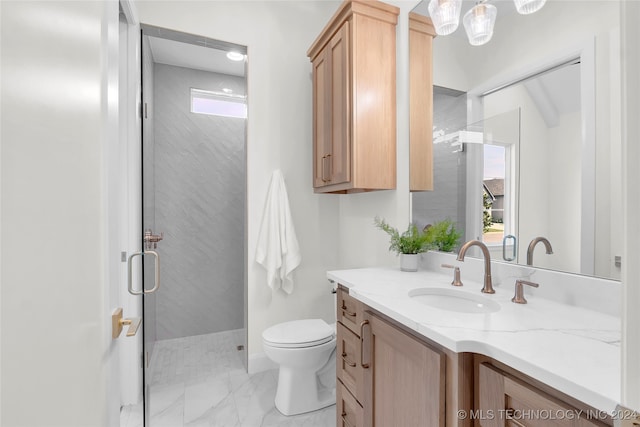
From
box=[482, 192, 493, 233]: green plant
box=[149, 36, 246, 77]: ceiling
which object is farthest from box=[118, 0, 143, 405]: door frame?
box=[482, 192, 493, 233]: green plant

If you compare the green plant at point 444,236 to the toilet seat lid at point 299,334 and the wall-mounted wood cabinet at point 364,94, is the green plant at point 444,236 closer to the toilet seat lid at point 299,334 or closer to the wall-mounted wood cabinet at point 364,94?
the wall-mounted wood cabinet at point 364,94

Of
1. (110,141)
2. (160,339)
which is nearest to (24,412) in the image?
(110,141)

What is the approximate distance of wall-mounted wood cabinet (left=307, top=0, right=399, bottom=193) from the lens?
69.1 inches

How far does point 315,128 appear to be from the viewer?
7.47 ft

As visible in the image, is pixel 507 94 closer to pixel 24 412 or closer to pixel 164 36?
pixel 24 412

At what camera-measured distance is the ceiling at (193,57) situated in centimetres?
241

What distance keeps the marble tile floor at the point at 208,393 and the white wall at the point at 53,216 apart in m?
1.22

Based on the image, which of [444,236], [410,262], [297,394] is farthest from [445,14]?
[297,394]

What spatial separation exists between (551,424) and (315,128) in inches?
79.7

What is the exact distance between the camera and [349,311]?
1.41 meters

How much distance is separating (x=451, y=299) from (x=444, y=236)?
0.42 m

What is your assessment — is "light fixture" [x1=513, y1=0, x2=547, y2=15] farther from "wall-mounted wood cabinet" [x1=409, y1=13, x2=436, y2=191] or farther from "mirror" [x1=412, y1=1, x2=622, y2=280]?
"wall-mounted wood cabinet" [x1=409, y1=13, x2=436, y2=191]

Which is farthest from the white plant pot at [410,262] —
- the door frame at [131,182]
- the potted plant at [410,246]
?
the door frame at [131,182]

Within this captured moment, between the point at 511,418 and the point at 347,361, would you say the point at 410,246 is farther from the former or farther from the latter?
the point at 511,418
